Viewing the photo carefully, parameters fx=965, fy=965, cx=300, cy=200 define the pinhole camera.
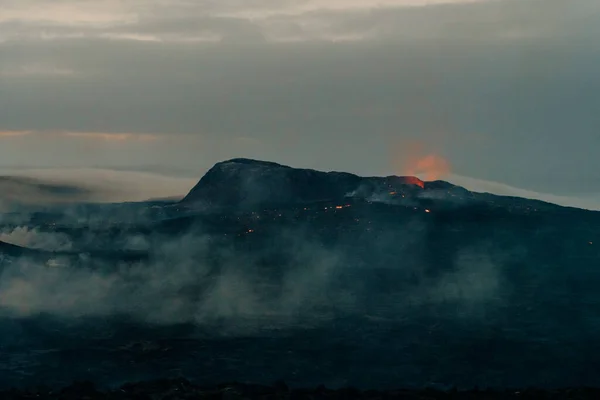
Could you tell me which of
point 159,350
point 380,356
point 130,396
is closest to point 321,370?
point 380,356

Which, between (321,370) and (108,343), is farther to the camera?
(108,343)

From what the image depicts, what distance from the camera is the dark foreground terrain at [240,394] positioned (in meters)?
114

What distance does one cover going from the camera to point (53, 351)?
591 feet

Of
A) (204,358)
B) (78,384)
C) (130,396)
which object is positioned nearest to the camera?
(130,396)

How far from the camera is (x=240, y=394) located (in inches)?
4530

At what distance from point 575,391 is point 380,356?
6158 cm

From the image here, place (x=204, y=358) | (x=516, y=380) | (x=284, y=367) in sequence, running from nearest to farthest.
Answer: (x=516, y=380)
(x=284, y=367)
(x=204, y=358)

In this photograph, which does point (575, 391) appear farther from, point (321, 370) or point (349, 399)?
point (321, 370)

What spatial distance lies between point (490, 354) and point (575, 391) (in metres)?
65.6

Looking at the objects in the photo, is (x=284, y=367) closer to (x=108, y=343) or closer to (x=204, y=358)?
(x=204, y=358)

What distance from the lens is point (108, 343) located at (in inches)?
7628

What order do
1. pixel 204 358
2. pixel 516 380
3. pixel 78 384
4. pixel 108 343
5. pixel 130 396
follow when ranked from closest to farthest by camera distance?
1. pixel 130 396
2. pixel 78 384
3. pixel 516 380
4. pixel 204 358
5. pixel 108 343

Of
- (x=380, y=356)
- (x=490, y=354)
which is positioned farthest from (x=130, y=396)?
(x=490, y=354)

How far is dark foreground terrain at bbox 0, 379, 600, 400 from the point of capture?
114 meters
